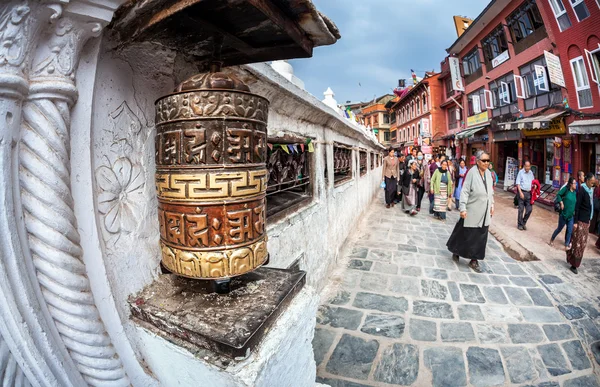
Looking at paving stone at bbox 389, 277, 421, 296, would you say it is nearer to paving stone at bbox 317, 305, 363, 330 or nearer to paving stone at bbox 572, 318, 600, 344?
paving stone at bbox 317, 305, 363, 330

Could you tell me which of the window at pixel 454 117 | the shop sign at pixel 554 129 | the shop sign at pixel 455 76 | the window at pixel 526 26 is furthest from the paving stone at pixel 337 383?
the window at pixel 454 117

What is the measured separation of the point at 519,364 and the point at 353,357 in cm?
146

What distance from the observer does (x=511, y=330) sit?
3131 mm

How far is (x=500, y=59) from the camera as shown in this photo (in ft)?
53.3

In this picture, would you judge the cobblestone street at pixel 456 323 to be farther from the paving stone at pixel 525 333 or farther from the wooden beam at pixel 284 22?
the wooden beam at pixel 284 22

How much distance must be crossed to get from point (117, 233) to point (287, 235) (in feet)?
5.93

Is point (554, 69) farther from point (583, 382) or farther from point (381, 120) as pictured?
point (381, 120)

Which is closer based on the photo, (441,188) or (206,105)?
(206,105)

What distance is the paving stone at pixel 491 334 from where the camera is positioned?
2953mm

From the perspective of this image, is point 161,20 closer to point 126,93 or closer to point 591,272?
point 126,93

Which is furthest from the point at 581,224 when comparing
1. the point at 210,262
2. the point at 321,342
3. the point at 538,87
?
the point at 538,87

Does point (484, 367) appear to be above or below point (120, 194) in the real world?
below

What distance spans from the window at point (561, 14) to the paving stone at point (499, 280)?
41.5 ft

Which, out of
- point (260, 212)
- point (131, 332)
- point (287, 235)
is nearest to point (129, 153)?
point (260, 212)
